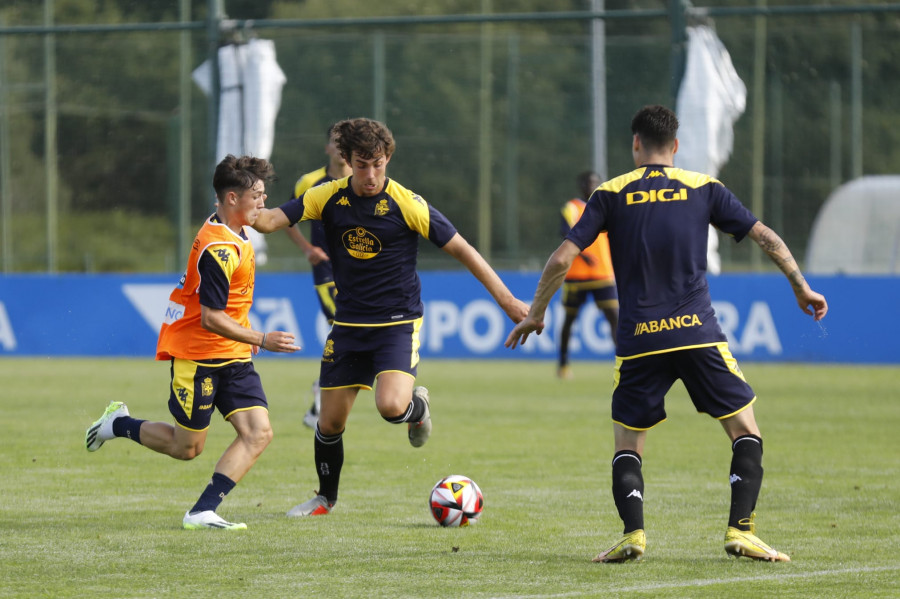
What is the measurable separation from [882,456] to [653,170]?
450 centimetres

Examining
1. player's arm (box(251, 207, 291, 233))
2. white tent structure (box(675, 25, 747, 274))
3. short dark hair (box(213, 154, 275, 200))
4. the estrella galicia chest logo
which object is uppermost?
white tent structure (box(675, 25, 747, 274))

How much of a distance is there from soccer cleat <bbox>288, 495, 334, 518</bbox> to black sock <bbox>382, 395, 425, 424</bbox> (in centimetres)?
55

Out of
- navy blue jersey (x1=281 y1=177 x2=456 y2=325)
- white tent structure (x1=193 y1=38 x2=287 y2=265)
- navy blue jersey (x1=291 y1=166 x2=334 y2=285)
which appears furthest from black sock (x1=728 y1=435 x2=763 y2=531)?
white tent structure (x1=193 y1=38 x2=287 y2=265)

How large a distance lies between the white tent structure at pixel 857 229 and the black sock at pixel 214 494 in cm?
1754

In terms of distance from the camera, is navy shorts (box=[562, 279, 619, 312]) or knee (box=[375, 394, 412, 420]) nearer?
knee (box=[375, 394, 412, 420])

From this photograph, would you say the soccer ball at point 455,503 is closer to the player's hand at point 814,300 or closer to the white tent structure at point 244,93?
the player's hand at point 814,300

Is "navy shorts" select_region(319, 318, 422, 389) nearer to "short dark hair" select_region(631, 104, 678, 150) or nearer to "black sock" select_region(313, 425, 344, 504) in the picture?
"black sock" select_region(313, 425, 344, 504)

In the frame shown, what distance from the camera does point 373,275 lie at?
23.5ft

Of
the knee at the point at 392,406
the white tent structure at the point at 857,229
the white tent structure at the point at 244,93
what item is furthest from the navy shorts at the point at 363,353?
the white tent structure at the point at 857,229

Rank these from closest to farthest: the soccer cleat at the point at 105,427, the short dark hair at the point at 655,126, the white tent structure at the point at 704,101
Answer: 1. the short dark hair at the point at 655,126
2. the soccer cleat at the point at 105,427
3. the white tent structure at the point at 704,101

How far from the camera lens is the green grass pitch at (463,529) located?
5637 mm

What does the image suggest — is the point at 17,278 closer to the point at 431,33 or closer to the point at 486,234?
the point at 486,234

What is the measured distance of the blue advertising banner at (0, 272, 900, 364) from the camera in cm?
1711

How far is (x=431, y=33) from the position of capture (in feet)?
110
